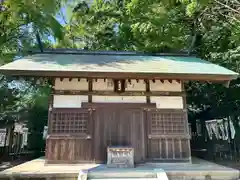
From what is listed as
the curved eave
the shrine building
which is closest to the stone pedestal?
the shrine building

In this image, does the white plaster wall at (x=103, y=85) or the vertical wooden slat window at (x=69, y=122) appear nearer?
the vertical wooden slat window at (x=69, y=122)

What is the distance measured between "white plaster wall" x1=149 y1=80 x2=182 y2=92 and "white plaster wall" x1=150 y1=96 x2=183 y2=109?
0.28 metres

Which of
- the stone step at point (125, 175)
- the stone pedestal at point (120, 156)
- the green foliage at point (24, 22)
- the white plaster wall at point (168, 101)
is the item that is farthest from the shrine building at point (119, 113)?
the green foliage at point (24, 22)

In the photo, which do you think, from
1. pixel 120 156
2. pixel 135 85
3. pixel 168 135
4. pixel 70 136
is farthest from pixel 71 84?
pixel 168 135

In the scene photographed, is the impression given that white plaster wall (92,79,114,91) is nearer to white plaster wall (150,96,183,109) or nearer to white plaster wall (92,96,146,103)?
white plaster wall (92,96,146,103)

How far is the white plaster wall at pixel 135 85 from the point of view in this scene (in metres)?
7.99

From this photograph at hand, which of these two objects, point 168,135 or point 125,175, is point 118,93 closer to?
point 168,135

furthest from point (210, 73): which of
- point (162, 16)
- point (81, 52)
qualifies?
point (162, 16)

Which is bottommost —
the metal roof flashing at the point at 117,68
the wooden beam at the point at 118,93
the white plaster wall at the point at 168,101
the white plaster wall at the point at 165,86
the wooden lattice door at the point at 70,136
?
the wooden lattice door at the point at 70,136

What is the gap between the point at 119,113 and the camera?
778 centimetres

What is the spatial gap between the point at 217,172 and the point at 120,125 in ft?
10.2

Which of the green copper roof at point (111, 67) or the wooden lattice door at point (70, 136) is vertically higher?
the green copper roof at point (111, 67)

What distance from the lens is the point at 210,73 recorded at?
6.97m

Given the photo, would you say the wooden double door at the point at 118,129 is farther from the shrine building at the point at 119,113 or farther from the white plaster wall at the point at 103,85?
the white plaster wall at the point at 103,85
